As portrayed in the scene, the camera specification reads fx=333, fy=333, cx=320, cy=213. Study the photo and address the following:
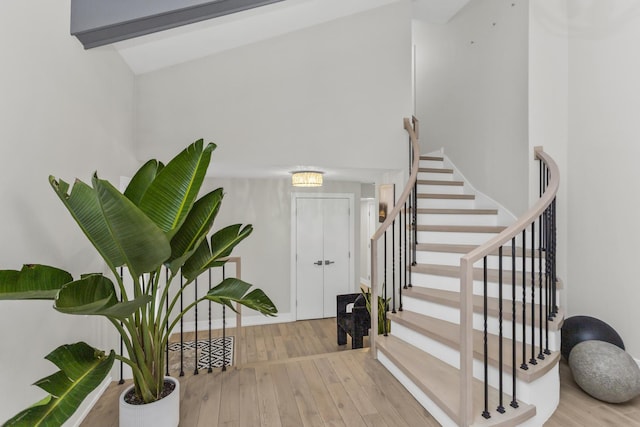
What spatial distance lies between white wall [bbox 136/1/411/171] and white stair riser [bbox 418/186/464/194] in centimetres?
58

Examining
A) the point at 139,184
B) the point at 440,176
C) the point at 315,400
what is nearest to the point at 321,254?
the point at 440,176

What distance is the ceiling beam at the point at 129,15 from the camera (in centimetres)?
182

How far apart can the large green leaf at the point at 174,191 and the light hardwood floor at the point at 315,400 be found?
1.36 meters

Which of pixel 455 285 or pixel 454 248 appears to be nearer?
pixel 455 285

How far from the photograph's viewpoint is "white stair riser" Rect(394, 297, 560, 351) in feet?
7.41

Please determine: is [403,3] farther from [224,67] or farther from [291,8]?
[224,67]

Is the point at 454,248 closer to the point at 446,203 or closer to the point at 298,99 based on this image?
the point at 446,203

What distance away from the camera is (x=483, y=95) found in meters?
4.09

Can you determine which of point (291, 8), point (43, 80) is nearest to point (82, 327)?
point (43, 80)

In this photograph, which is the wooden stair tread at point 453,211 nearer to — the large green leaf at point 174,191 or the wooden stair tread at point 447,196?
the wooden stair tread at point 447,196

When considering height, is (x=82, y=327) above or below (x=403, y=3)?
below

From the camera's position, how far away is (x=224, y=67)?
3236 millimetres

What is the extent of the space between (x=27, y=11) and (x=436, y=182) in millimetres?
3924

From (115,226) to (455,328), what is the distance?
2333 mm
